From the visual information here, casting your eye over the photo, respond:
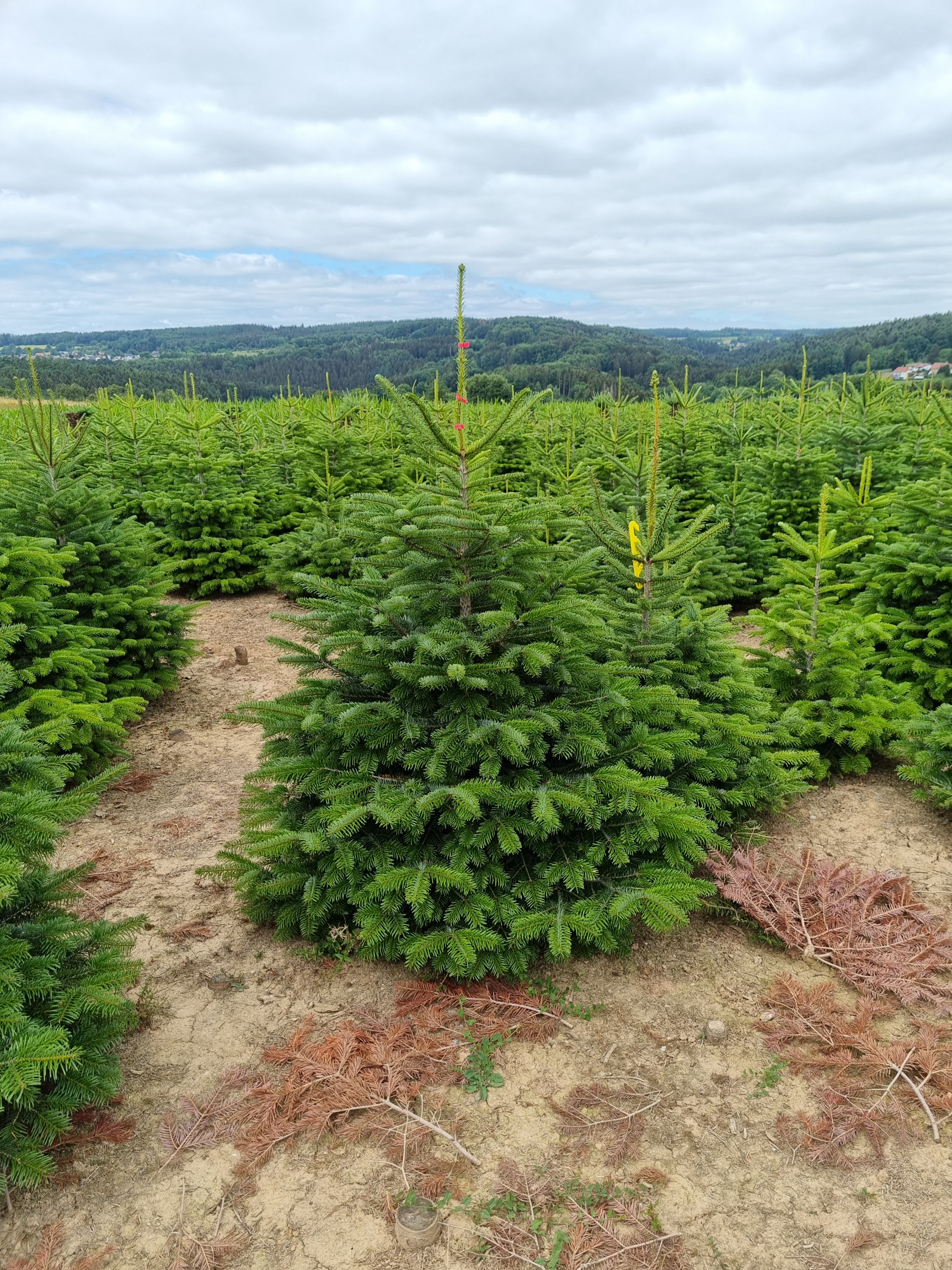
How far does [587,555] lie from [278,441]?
39.3ft

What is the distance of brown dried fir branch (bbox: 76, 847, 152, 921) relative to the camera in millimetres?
4551

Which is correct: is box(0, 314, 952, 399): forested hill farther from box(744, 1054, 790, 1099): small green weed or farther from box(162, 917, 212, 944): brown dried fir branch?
box(744, 1054, 790, 1099): small green weed

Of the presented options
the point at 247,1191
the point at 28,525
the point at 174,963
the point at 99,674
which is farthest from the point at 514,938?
the point at 28,525

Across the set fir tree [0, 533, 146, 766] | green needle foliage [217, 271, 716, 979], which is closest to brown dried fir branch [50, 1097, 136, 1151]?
green needle foliage [217, 271, 716, 979]

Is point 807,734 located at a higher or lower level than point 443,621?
lower

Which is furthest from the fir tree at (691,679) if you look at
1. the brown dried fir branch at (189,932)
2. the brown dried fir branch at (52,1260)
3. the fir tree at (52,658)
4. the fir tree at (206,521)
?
the fir tree at (206,521)

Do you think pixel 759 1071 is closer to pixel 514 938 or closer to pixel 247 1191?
pixel 514 938

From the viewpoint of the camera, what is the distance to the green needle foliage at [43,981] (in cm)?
254

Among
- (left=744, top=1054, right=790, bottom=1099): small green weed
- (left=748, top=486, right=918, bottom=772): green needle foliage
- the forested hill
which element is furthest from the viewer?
the forested hill

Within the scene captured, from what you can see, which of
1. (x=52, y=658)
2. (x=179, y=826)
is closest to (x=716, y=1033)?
(x=179, y=826)

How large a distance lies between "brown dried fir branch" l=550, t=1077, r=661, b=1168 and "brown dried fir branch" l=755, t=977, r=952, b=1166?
56 centimetres

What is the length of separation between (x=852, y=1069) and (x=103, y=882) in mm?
4371

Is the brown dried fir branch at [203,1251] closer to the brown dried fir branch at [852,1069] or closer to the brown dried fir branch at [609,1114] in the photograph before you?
the brown dried fir branch at [609,1114]

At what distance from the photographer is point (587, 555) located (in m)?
4.12
